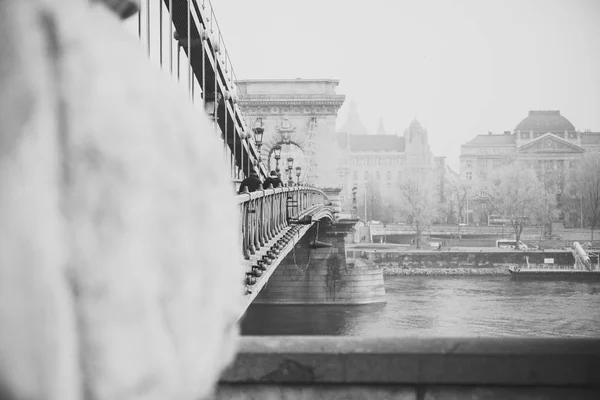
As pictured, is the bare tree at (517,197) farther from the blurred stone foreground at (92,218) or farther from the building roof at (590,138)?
the blurred stone foreground at (92,218)

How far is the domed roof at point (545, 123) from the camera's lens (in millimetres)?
55719

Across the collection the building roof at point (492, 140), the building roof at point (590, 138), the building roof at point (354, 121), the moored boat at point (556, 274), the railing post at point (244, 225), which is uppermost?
the building roof at point (354, 121)

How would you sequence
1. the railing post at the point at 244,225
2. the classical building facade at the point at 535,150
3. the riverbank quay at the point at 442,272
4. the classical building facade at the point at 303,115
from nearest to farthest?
1. the railing post at the point at 244,225
2. the classical building facade at the point at 303,115
3. the riverbank quay at the point at 442,272
4. the classical building facade at the point at 535,150

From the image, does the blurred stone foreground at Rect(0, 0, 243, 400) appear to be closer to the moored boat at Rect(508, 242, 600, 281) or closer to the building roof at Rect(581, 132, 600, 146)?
the moored boat at Rect(508, 242, 600, 281)

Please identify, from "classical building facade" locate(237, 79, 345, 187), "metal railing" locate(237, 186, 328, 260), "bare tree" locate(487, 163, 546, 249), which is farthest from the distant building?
"metal railing" locate(237, 186, 328, 260)

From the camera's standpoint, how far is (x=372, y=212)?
57.9 meters

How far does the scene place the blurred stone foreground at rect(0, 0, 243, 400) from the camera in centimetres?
70

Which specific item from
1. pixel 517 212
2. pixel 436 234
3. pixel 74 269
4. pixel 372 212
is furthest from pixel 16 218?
pixel 372 212

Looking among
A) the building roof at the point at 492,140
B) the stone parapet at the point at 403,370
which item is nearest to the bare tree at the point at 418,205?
the building roof at the point at 492,140

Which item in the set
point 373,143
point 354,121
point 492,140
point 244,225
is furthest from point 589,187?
point 354,121

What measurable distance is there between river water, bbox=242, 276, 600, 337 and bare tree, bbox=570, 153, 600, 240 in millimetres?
Result: 12477

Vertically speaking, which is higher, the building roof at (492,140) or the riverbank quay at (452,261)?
the building roof at (492,140)

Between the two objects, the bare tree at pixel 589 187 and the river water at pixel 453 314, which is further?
the bare tree at pixel 589 187

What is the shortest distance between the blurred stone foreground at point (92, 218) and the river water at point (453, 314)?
17.6m
